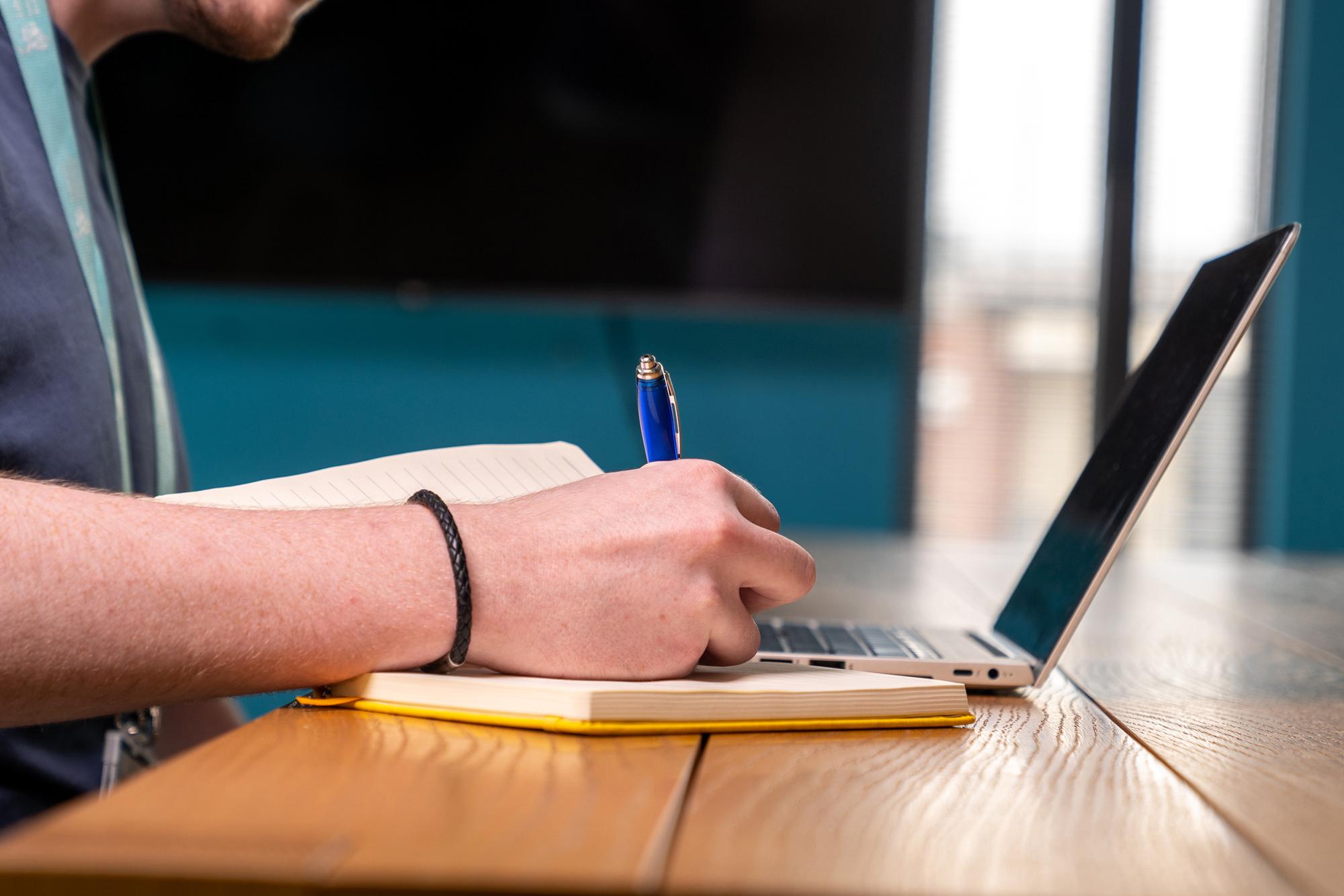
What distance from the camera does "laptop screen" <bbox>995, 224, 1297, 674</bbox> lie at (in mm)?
552

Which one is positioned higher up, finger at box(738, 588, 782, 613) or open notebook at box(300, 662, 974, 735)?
finger at box(738, 588, 782, 613)

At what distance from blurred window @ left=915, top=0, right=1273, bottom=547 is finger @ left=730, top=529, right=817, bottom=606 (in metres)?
1.79

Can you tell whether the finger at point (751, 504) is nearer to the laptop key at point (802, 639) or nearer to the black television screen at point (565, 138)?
the laptop key at point (802, 639)

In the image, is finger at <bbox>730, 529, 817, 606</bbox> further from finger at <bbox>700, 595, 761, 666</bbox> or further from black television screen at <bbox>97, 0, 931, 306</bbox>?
black television screen at <bbox>97, 0, 931, 306</bbox>

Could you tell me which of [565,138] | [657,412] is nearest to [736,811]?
[657,412]

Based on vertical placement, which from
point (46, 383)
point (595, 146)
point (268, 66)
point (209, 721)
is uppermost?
point (268, 66)

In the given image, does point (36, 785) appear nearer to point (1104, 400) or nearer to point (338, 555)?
point (338, 555)

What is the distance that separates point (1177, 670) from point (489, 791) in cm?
50

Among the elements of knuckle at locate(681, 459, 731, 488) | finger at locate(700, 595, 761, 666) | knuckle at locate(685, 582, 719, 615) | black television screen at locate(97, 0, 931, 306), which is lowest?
finger at locate(700, 595, 761, 666)

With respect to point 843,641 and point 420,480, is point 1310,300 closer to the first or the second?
point 843,641

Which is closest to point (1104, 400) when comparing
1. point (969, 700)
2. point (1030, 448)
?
point (1030, 448)

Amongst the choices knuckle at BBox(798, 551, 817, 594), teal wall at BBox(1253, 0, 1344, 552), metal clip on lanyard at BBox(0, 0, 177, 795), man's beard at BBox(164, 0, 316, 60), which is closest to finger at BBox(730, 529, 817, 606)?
knuckle at BBox(798, 551, 817, 594)

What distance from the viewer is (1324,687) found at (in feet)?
2.01

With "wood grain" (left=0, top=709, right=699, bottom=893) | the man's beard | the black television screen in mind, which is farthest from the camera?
the black television screen
